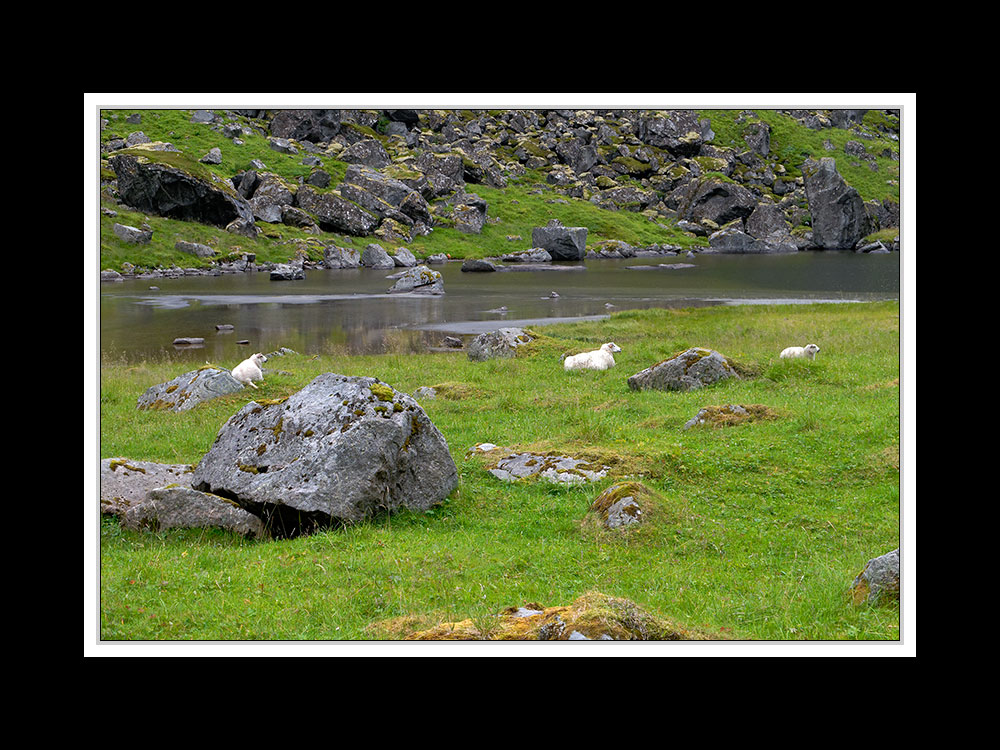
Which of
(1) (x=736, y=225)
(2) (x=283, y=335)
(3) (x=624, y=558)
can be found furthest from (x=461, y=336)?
(1) (x=736, y=225)

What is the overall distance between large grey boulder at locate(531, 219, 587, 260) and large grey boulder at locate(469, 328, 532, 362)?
106 meters

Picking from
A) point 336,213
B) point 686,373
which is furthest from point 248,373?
point 336,213

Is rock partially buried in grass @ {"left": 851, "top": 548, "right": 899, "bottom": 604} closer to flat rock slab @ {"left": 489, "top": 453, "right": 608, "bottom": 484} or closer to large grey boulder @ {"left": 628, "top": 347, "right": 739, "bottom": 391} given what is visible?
→ flat rock slab @ {"left": 489, "top": 453, "right": 608, "bottom": 484}

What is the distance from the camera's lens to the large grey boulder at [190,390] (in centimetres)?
2527

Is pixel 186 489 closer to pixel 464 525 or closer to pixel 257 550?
pixel 257 550

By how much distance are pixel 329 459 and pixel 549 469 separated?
4.73 m

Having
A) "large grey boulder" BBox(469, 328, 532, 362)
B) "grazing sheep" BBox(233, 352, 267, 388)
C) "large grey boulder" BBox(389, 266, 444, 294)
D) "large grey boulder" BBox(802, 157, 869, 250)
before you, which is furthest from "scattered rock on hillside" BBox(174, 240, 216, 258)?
"large grey boulder" BBox(802, 157, 869, 250)

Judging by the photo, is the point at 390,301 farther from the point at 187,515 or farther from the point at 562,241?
the point at 562,241

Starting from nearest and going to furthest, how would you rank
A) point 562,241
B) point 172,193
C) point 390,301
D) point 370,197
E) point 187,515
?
point 187,515 < point 390,301 < point 172,193 < point 562,241 < point 370,197

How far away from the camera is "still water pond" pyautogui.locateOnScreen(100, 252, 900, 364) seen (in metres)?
49.2

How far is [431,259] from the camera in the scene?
138750 millimetres

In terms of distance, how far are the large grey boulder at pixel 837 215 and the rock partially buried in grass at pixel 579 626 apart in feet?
590

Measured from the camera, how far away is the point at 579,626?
309 inches

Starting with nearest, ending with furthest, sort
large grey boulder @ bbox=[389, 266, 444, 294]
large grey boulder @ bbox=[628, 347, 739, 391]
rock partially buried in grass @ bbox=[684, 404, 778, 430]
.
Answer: rock partially buried in grass @ bbox=[684, 404, 778, 430], large grey boulder @ bbox=[628, 347, 739, 391], large grey boulder @ bbox=[389, 266, 444, 294]
